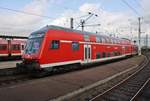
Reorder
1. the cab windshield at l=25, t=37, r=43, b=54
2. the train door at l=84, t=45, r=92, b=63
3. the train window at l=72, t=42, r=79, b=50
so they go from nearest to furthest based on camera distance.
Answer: the cab windshield at l=25, t=37, r=43, b=54 < the train window at l=72, t=42, r=79, b=50 < the train door at l=84, t=45, r=92, b=63

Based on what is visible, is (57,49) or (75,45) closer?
(57,49)

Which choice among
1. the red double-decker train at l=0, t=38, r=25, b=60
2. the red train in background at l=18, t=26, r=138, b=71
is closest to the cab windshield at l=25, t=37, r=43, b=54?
the red train in background at l=18, t=26, r=138, b=71

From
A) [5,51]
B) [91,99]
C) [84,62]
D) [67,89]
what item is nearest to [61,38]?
[84,62]

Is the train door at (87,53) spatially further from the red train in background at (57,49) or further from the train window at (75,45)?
the train window at (75,45)

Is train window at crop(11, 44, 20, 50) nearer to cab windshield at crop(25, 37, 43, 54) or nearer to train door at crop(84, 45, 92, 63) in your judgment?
train door at crop(84, 45, 92, 63)

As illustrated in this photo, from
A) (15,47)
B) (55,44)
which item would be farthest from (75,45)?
(15,47)

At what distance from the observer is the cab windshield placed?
49.0ft

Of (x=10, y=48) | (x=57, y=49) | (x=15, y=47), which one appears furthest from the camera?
(x=15, y=47)

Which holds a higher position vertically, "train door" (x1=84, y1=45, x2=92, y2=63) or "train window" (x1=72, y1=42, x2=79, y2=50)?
"train window" (x1=72, y1=42, x2=79, y2=50)

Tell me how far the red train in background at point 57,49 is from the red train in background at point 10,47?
52.1 feet

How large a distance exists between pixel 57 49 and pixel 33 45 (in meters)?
1.72

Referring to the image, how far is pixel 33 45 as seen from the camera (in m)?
15.5

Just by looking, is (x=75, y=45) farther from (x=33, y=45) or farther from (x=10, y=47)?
(x=10, y=47)

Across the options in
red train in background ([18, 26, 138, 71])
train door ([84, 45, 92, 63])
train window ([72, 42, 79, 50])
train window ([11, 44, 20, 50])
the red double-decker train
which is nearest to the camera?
red train in background ([18, 26, 138, 71])
